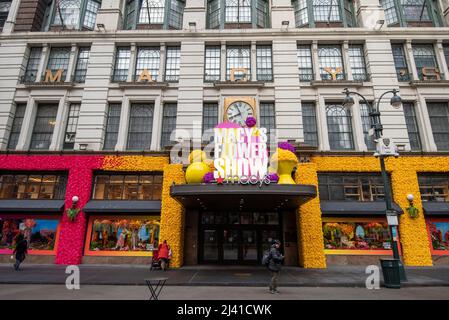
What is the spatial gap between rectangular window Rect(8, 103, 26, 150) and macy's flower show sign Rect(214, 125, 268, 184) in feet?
53.9

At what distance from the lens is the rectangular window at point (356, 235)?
17562 millimetres

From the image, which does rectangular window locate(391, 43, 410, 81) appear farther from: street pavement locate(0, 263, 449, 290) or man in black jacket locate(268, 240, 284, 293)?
man in black jacket locate(268, 240, 284, 293)

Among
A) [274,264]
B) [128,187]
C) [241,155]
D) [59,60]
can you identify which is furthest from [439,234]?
[59,60]

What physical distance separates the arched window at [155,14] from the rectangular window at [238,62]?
573cm

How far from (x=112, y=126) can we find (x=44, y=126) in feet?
17.8

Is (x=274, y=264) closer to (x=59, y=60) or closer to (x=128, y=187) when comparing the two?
(x=128, y=187)

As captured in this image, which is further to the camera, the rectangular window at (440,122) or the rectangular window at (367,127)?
the rectangular window at (367,127)

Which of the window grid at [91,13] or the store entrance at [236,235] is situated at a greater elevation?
the window grid at [91,13]

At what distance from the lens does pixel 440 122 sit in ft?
Answer: 65.4

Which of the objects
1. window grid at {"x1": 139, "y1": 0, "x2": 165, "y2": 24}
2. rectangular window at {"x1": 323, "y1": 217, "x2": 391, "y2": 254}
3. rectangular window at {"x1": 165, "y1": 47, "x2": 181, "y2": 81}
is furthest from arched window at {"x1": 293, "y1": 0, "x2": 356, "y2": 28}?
rectangular window at {"x1": 323, "y1": 217, "x2": 391, "y2": 254}

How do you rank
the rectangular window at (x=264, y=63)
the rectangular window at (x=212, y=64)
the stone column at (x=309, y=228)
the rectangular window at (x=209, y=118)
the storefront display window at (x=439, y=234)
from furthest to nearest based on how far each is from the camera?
the rectangular window at (x=212, y=64) → the rectangular window at (x=264, y=63) → the rectangular window at (x=209, y=118) → the storefront display window at (x=439, y=234) → the stone column at (x=309, y=228)

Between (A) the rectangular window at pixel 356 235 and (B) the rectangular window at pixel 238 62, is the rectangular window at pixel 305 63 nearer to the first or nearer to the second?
(B) the rectangular window at pixel 238 62

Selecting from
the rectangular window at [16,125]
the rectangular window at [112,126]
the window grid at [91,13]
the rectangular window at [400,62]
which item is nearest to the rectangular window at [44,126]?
the rectangular window at [16,125]
